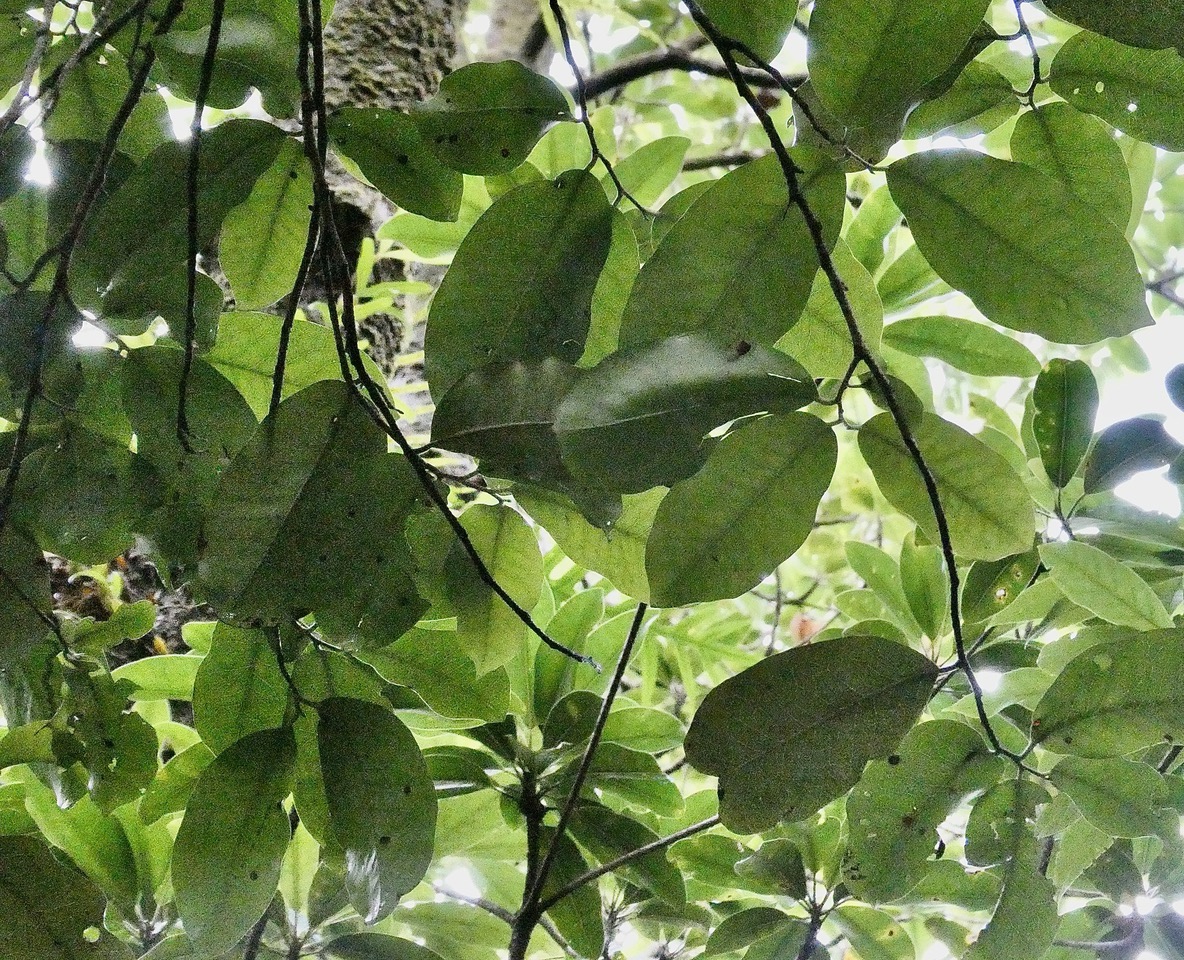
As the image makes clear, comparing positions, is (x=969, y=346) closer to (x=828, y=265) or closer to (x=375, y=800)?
(x=828, y=265)

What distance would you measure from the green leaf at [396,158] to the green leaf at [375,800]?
0.27 meters

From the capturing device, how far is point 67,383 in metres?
0.53

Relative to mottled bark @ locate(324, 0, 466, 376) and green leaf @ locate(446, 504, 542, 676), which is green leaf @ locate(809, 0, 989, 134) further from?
mottled bark @ locate(324, 0, 466, 376)

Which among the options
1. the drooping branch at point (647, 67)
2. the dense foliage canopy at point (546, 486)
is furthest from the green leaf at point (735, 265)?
the drooping branch at point (647, 67)

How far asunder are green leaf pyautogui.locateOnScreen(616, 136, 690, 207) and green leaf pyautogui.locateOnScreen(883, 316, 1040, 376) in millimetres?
220

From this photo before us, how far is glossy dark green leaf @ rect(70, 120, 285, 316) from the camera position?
0.51 meters

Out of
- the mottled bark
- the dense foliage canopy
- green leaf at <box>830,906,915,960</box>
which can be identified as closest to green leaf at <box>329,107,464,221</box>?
the dense foliage canopy

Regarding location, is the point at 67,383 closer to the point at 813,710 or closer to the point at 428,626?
the point at 428,626

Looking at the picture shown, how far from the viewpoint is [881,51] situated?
16.1 inches

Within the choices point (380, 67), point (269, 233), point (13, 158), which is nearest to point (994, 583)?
point (269, 233)

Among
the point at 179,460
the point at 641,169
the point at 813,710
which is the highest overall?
the point at 641,169

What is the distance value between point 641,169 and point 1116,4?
0.42m

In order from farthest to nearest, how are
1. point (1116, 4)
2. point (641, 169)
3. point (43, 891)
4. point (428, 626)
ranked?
1. point (641, 169)
2. point (428, 626)
3. point (43, 891)
4. point (1116, 4)

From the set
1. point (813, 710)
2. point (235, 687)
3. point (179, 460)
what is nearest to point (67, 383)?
point (179, 460)
